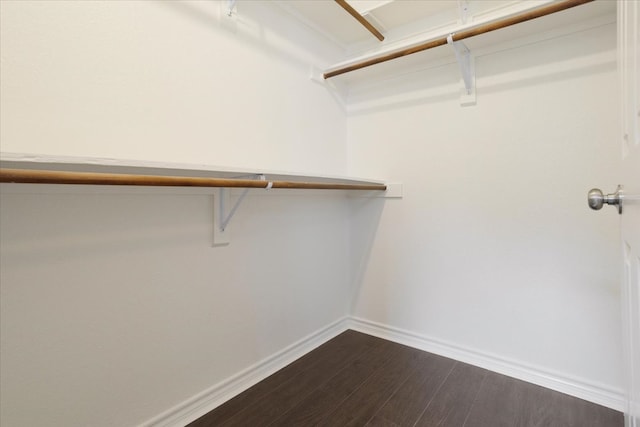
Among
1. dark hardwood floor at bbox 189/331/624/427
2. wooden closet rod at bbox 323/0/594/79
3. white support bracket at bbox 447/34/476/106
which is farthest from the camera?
white support bracket at bbox 447/34/476/106

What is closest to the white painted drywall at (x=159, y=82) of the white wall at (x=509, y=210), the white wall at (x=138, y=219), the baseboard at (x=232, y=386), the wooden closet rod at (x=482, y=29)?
the white wall at (x=138, y=219)

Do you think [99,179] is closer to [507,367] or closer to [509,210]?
[509,210]

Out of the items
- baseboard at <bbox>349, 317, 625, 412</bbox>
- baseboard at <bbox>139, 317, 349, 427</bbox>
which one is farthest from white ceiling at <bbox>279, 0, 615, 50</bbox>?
baseboard at <bbox>139, 317, 349, 427</bbox>

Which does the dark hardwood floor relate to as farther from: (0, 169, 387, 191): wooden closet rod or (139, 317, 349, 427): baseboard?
(0, 169, 387, 191): wooden closet rod

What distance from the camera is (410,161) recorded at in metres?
2.02

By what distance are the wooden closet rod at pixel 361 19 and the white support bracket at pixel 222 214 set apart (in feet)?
3.58

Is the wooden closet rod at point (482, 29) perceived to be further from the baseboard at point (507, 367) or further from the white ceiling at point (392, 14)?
A: the baseboard at point (507, 367)

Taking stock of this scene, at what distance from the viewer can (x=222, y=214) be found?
4.85ft

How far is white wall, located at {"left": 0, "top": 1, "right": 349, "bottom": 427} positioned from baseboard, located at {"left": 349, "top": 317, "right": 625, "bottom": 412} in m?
0.67

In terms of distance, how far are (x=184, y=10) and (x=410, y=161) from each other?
1.47 meters

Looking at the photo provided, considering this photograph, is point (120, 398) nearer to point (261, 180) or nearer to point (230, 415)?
point (230, 415)

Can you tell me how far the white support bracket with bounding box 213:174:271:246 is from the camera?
1.45 m

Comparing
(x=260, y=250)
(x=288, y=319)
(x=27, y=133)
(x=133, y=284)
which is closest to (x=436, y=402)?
(x=288, y=319)

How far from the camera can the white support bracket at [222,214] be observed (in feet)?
4.76
